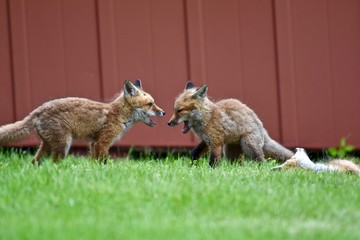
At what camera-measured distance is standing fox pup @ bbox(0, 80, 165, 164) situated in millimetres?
8922

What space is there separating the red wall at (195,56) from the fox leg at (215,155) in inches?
72.8

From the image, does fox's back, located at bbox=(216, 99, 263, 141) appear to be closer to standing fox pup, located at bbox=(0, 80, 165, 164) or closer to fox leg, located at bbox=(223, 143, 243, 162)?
fox leg, located at bbox=(223, 143, 243, 162)

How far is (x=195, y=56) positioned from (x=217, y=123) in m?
1.94

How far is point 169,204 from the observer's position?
22.8 ft

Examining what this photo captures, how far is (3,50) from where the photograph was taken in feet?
37.7

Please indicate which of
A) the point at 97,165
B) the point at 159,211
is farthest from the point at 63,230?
the point at 97,165

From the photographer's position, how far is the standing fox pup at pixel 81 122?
8.92 metres

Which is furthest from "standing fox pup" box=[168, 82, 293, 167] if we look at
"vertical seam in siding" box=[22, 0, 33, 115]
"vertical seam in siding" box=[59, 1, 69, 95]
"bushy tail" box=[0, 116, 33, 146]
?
"vertical seam in siding" box=[22, 0, 33, 115]

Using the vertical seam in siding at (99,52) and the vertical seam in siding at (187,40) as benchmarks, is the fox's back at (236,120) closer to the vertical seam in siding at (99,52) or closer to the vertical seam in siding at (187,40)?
the vertical seam in siding at (187,40)

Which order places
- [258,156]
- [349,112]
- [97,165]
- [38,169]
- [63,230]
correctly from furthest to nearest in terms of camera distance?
[349,112] < [258,156] < [97,165] < [38,169] < [63,230]

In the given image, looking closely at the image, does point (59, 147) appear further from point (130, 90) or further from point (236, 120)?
point (236, 120)

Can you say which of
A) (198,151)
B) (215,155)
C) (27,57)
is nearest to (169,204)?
(215,155)

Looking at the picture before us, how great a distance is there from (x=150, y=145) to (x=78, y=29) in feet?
6.38

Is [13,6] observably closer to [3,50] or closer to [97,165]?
[3,50]
